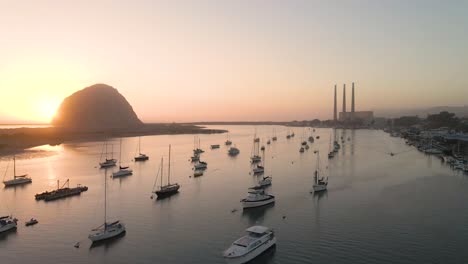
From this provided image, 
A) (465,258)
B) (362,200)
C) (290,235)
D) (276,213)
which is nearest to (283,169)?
(362,200)

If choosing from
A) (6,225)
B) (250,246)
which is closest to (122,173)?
(6,225)

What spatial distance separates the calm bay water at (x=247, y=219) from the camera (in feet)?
95.1

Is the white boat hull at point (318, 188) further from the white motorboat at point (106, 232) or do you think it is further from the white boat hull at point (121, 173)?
the white boat hull at point (121, 173)

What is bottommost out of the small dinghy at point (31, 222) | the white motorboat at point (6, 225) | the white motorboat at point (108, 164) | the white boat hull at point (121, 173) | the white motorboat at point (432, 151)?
the small dinghy at point (31, 222)

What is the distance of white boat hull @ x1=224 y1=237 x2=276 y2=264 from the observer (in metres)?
26.6

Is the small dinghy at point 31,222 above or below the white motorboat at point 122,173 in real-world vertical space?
below

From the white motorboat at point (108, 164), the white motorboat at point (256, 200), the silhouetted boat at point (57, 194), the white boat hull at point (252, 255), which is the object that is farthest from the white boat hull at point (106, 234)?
the white motorboat at point (108, 164)

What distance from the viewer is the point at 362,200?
47281 millimetres

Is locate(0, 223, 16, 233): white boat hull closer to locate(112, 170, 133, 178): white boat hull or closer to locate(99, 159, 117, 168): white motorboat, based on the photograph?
locate(112, 170, 133, 178): white boat hull

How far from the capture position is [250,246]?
27859 millimetres

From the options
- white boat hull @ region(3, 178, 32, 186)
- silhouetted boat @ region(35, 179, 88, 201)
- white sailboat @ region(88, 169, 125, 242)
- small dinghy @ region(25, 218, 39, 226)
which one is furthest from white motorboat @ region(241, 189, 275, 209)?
white boat hull @ region(3, 178, 32, 186)

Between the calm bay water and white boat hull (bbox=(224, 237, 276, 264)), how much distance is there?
27.4 inches

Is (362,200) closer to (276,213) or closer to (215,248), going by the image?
(276,213)

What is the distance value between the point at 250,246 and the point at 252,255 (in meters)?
0.74
